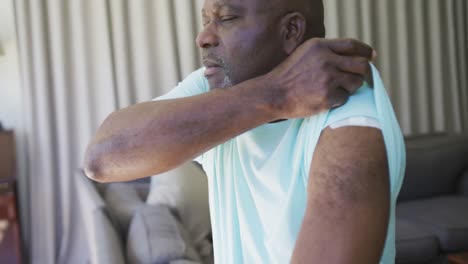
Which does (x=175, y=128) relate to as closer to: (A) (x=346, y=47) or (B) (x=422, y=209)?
(A) (x=346, y=47)

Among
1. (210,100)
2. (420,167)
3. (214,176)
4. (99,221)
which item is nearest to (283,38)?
(210,100)

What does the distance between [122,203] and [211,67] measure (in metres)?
1.78

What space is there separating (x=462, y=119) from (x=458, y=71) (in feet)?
1.26

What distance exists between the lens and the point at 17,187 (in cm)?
310

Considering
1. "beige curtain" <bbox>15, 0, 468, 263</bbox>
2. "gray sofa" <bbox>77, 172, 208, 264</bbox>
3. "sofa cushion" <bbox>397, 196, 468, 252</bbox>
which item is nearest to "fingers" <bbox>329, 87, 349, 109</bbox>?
"gray sofa" <bbox>77, 172, 208, 264</bbox>

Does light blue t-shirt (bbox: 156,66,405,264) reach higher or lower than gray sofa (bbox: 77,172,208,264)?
higher

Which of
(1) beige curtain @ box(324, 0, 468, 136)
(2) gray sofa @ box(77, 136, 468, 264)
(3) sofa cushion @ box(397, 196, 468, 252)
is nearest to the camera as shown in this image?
(2) gray sofa @ box(77, 136, 468, 264)

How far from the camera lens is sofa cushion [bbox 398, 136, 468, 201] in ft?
10.9

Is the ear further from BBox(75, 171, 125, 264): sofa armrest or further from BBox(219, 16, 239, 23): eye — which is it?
BBox(75, 171, 125, 264): sofa armrest

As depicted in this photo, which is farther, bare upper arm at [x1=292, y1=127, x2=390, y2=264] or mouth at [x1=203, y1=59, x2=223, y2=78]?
mouth at [x1=203, y1=59, x2=223, y2=78]

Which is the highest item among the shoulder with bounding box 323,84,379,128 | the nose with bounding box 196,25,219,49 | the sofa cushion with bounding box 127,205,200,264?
the nose with bounding box 196,25,219,49

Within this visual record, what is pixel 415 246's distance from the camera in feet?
8.30

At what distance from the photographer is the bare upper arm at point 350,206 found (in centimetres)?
56

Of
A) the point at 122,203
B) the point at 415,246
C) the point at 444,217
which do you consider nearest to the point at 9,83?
the point at 122,203
